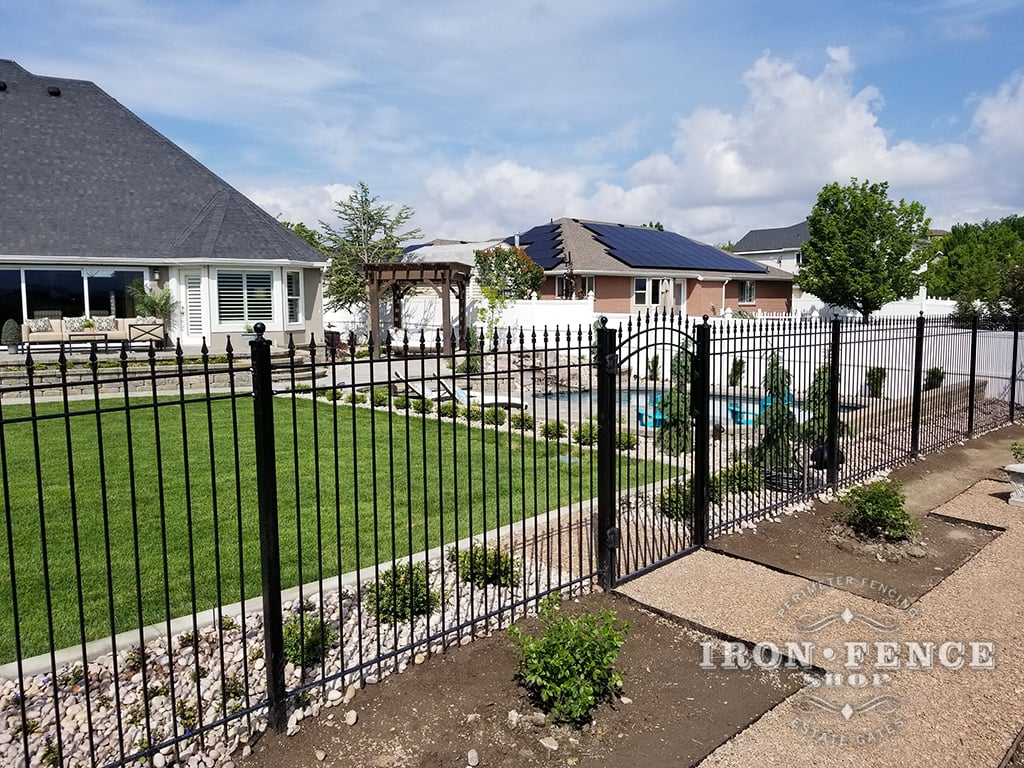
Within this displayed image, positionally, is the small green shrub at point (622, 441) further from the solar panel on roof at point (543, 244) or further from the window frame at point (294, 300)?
the solar panel on roof at point (543, 244)

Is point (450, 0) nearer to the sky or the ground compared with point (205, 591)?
nearer to the sky

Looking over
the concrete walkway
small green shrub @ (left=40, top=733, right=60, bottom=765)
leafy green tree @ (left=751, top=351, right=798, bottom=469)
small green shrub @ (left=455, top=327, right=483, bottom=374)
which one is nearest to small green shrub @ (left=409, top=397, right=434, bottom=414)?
small green shrub @ (left=455, top=327, right=483, bottom=374)

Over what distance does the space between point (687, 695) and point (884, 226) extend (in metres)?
37.3

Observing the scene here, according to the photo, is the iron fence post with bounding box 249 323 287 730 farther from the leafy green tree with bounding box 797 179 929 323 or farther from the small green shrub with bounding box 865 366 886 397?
the leafy green tree with bounding box 797 179 929 323

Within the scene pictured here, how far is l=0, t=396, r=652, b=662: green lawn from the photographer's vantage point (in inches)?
160

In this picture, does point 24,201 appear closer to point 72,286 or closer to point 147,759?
point 72,286

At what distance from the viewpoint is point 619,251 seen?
114 ft

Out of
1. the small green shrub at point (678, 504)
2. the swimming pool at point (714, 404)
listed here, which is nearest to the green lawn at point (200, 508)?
the swimming pool at point (714, 404)

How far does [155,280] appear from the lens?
64.0 ft

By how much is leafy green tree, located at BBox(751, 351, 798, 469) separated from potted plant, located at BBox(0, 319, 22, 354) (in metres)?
16.9

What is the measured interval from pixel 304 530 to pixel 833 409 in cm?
610

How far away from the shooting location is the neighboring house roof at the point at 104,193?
60.5 feet

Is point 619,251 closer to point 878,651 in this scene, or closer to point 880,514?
point 880,514

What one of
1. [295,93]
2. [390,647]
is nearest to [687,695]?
[390,647]
